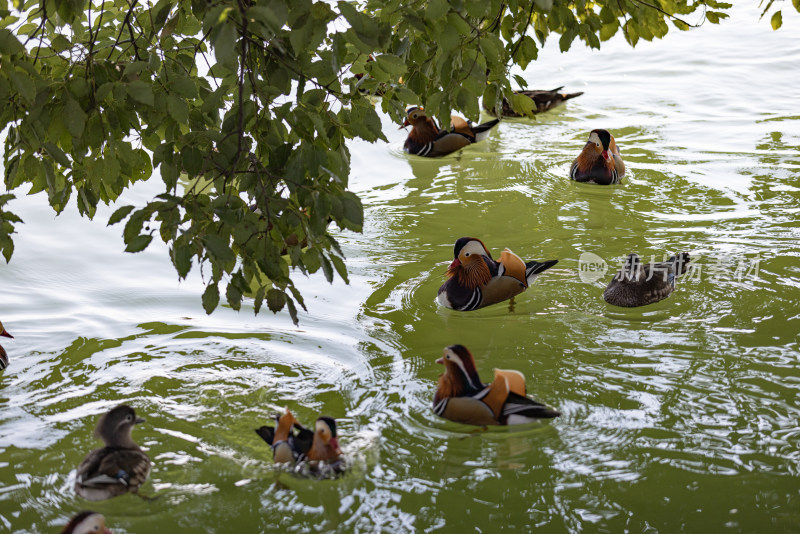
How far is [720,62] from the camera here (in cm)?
A: 1488

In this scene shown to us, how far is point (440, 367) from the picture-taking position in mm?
6168

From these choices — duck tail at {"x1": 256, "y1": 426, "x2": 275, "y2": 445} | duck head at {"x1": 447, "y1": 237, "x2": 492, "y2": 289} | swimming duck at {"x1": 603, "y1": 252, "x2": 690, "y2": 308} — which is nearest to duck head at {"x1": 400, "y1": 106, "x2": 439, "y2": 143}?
duck head at {"x1": 447, "y1": 237, "x2": 492, "y2": 289}

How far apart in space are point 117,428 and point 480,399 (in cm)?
190

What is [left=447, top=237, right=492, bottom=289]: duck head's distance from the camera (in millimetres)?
7055

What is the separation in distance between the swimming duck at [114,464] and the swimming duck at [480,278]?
2732 mm

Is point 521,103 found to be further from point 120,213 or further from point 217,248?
point 120,213

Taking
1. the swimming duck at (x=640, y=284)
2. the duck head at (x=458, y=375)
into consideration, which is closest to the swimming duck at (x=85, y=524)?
the duck head at (x=458, y=375)

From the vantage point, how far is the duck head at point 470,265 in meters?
7.05

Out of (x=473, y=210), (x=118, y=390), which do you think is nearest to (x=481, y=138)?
(x=473, y=210)

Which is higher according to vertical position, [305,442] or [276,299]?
[276,299]

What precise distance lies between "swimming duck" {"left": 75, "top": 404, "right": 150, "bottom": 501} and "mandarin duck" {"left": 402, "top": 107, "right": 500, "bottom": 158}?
6.48 meters

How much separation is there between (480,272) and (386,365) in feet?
3.97

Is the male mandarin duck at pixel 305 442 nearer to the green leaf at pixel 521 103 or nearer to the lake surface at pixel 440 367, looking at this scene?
the lake surface at pixel 440 367

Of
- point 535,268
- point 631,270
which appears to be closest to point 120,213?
point 535,268
